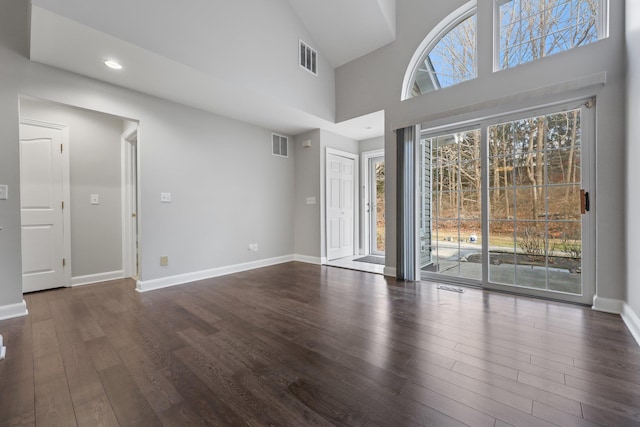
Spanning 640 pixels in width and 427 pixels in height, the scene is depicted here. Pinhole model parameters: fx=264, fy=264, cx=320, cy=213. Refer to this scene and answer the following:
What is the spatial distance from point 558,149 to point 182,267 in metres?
4.82

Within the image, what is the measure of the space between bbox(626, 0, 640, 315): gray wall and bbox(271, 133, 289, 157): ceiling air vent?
→ 4.43 metres

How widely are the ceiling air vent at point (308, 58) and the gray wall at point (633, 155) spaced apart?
11.4ft

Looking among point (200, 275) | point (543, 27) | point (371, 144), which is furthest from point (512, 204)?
point (200, 275)

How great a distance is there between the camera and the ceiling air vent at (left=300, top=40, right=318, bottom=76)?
4129 millimetres

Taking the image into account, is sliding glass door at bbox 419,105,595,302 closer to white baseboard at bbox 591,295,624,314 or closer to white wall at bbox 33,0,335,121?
white baseboard at bbox 591,295,624,314

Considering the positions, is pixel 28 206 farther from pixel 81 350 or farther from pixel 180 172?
pixel 81 350

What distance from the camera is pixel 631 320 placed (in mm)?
2139

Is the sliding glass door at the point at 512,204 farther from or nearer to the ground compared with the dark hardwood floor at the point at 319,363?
farther from the ground

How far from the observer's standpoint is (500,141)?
322 centimetres

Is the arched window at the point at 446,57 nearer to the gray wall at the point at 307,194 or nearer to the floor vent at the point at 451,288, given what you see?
the gray wall at the point at 307,194

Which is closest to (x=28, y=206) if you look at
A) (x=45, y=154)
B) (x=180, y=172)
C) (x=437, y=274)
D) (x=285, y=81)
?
(x=45, y=154)

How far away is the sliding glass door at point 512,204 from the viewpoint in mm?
2773

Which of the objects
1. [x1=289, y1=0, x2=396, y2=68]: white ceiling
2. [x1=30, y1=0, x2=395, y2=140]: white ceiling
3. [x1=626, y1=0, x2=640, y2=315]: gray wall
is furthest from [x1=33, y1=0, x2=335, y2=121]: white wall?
[x1=626, y1=0, x2=640, y2=315]: gray wall

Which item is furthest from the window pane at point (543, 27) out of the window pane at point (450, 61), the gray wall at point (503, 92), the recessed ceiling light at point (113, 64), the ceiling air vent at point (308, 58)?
the recessed ceiling light at point (113, 64)
